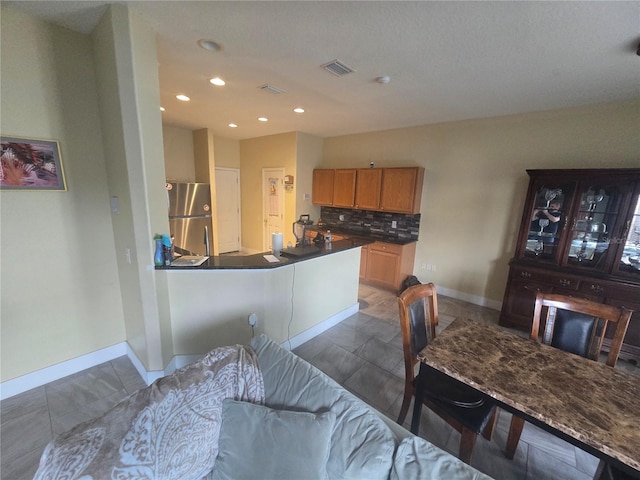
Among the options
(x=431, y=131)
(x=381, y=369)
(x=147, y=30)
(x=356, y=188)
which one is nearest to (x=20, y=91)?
(x=147, y=30)

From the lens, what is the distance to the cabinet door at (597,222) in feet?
8.77

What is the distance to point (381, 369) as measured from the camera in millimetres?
2457

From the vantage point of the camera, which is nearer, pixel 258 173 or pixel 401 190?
pixel 401 190

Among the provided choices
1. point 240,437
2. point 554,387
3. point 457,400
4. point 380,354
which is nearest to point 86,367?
point 240,437

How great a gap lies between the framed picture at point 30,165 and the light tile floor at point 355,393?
1.60 m

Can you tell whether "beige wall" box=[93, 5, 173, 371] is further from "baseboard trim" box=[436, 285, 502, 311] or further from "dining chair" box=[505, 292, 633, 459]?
"baseboard trim" box=[436, 285, 502, 311]

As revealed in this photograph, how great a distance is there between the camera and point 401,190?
4227mm

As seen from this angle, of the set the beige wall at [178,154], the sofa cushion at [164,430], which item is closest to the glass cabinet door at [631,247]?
the sofa cushion at [164,430]

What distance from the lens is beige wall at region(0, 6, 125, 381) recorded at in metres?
1.80

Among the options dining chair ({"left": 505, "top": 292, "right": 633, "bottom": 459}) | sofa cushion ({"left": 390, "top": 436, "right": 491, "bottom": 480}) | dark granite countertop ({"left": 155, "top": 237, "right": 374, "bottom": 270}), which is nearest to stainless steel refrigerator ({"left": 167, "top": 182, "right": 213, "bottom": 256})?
dark granite countertop ({"left": 155, "top": 237, "right": 374, "bottom": 270})

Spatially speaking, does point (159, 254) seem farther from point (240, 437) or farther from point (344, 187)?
point (344, 187)

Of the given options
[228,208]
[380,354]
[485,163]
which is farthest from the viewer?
[228,208]

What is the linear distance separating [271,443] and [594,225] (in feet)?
12.7

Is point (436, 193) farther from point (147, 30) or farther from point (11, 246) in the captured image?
point (11, 246)
